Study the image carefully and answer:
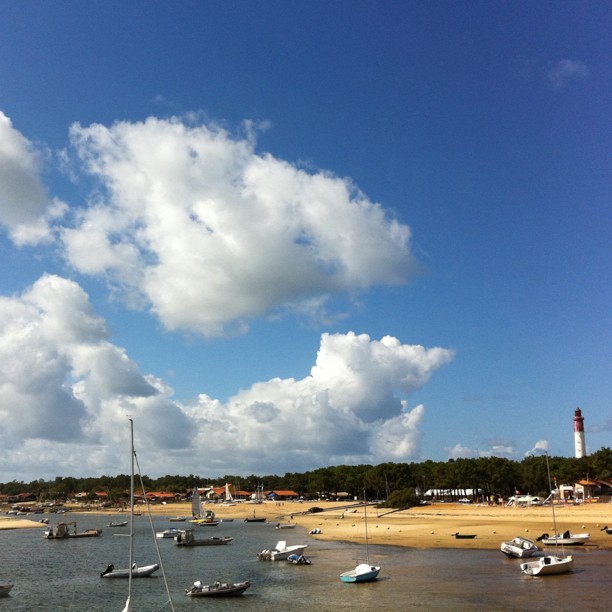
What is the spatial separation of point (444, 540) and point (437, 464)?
110435 millimetres

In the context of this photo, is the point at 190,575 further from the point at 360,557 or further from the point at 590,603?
the point at 590,603

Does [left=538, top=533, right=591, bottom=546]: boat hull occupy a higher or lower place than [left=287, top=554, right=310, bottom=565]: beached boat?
higher

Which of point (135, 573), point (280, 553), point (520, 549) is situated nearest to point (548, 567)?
point (520, 549)

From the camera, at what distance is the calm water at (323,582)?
50031 millimetres

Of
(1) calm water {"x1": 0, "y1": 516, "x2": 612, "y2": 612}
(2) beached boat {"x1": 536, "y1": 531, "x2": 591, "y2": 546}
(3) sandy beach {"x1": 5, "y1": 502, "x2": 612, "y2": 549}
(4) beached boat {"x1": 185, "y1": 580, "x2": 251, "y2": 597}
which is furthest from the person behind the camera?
(3) sandy beach {"x1": 5, "y1": 502, "x2": 612, "y2": 549}

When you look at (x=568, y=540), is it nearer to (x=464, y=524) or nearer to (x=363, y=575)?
(x=363, y=575)

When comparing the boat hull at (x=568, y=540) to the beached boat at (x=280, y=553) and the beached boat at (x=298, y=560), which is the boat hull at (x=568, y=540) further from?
the beached boat at (x=280, y=553)

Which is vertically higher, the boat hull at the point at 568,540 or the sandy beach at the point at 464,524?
the boat hull at the point at 568,540

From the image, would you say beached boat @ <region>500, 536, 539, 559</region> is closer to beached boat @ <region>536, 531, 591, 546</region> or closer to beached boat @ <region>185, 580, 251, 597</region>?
beached boat @ <region>536, 531, 591, 546</region>

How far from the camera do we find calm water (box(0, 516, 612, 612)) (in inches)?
1970

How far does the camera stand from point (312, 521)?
156 metres

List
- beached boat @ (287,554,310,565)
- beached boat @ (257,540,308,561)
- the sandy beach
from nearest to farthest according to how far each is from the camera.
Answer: beached boat @ (287,554,310,565) → beached boat @ (257,540,308,561) → the sandy beach

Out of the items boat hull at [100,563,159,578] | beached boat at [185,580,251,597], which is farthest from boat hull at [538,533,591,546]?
boat hull at [100,563,159,578]

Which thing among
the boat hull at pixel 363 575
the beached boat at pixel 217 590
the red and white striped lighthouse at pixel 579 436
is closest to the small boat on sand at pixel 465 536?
the boat hull at pixel 363 575
